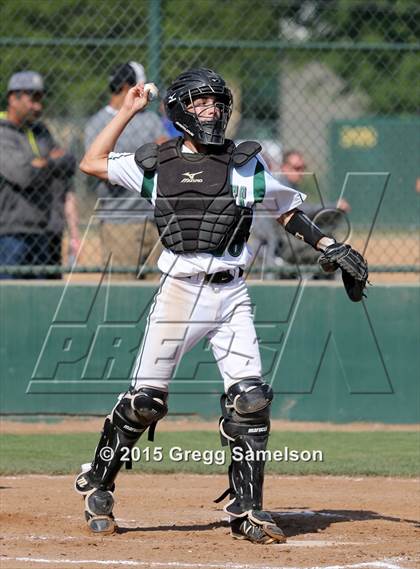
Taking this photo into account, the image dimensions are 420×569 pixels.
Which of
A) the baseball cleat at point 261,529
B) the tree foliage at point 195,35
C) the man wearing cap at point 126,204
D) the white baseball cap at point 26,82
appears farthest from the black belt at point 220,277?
the tree foliage at point 195,35

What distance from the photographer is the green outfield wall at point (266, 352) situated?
898 cm

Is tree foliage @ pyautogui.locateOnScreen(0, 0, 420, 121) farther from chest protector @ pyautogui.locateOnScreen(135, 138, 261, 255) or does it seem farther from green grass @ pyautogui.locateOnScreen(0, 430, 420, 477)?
chest protector @ pyautogui.locateOnScreen(135, 138, 261, 255)

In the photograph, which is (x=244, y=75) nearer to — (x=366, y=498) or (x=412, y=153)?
(x=412, y=153)

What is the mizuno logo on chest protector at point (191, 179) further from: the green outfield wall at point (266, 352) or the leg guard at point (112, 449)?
the green outfield wall at point (266, 352)

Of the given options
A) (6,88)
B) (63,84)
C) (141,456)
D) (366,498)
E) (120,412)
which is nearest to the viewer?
(120,412)

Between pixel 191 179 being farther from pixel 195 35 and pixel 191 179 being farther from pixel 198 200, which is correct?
pixel 195 35

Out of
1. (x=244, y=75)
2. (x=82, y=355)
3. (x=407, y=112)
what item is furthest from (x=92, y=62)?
(x=407, y=112)

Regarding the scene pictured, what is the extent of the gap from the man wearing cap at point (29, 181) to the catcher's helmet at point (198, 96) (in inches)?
152

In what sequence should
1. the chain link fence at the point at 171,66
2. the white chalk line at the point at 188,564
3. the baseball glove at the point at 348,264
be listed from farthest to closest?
the chain link fence at the point at 171,66 → the baseball glove at the point at 348,264 → the white chalk line at the point at 188,564

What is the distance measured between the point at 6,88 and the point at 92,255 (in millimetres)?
2000

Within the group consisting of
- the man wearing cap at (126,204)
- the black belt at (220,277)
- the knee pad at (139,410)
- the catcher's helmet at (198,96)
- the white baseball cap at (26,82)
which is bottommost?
the man wearing cap at (126,204)

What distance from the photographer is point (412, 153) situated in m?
10.1

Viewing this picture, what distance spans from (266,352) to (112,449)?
365 centimetres

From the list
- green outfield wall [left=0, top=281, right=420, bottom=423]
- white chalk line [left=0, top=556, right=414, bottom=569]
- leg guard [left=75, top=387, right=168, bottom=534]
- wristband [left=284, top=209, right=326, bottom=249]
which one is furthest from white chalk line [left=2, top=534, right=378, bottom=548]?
green outfield wall [left=0, top=281, right=420, bottom=423]
